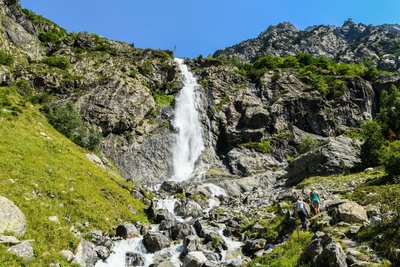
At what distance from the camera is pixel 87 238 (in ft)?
78.9

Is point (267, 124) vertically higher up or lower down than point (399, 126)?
higher up

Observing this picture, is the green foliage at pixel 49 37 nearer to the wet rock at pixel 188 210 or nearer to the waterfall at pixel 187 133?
the waterfall at pixel 187 133

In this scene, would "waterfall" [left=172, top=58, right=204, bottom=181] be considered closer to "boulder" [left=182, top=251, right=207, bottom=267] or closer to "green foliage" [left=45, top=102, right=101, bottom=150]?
"green foliage" [left=45, top=102, right=101, bottom=150]

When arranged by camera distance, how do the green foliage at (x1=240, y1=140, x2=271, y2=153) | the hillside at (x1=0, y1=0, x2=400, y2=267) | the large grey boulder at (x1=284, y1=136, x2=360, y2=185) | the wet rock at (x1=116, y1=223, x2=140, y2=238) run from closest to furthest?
the hillside at (x1=0, y1=0, x2=400, y2=267)
the wet rock at (x1=116, y1=223, x2=140, y2=238)
the large grey boulder at (x1=284, y1=136, x2=360, y2=185)
the green foliage at (x1=240, y1=140, x2=271, y2=153)

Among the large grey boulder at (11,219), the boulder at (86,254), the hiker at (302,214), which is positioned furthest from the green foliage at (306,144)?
the large grey boulder at (11,219)

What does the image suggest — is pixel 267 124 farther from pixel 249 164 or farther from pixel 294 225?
pixel 294 225

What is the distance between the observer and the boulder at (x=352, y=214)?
1856 cm

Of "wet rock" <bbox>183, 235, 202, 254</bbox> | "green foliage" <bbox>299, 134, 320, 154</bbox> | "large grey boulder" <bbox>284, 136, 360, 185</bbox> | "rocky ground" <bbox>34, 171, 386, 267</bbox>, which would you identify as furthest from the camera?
"green foliage" <bbox>299, 134, 320, 154</bbox>

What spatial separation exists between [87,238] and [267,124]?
5920 cm

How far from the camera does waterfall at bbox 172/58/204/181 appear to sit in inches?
2662

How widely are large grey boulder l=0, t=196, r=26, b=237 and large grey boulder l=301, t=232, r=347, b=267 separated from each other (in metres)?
15.1

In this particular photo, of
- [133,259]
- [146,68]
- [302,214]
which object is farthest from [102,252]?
[146,68]

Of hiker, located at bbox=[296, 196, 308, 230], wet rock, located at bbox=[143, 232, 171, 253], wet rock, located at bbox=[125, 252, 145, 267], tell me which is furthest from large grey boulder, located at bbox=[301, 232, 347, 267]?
wet rock, located at bbox=[143, 232, 171, 253]

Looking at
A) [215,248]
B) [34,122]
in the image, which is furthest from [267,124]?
[215,248]
